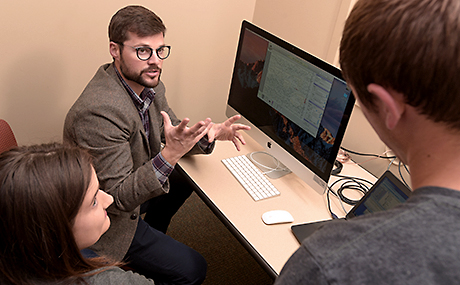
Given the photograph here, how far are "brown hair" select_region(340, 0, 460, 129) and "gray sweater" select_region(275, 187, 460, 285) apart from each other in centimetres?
11

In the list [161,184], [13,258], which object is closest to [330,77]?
[161,184]

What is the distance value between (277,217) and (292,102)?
1.44ft

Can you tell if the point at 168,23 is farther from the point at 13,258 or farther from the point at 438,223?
the point at 438,223

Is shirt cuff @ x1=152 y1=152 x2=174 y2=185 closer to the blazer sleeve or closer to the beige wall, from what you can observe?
the blazer sleeve

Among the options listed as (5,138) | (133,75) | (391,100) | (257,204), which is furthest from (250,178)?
(391,100)

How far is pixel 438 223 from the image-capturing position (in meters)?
0.41

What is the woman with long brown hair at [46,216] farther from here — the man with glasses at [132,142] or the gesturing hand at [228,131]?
the gesturing hand at [228,131]

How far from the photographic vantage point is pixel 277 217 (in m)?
1.30

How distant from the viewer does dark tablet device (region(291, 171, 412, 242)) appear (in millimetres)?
1116

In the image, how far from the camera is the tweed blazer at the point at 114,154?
4.32ft

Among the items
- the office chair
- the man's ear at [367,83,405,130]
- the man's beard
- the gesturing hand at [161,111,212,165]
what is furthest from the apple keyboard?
the man's ear at [367,83,405,130]

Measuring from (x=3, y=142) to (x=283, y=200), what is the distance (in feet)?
3.31

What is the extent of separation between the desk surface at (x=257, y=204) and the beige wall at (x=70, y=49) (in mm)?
771

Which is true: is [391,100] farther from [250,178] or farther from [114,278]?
[250,178]
